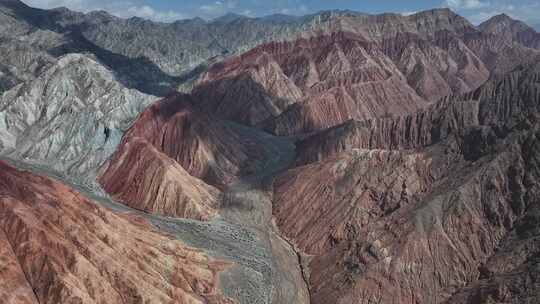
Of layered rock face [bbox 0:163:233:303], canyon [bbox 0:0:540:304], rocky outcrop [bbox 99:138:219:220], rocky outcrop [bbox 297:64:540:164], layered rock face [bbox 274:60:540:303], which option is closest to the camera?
layered rock face [bbox 0:163:233:303]

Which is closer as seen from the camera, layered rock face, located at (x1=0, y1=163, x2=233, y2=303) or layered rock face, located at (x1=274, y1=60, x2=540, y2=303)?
layered rock face, located at (x1=0, y1=163, x2=233, y2=303)

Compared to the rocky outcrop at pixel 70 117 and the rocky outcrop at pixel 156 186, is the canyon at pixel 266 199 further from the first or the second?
the rocky outcrop at pixel 70 117

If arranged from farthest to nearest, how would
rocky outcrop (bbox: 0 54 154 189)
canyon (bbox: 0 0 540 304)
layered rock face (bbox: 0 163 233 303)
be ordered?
rocky outcrop (bbox: 0 54 154 189), canyon (bbox: 0 0 540 304), layered rock face (bbox: 0 163 233 303)

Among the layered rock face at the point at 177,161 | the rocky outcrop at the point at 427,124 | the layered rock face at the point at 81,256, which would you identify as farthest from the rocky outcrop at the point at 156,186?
the rocky outcrop at the point at 427,124

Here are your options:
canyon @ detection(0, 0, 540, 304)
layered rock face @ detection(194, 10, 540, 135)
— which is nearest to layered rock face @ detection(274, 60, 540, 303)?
canyon @ detection(0, 0, 540, 304)

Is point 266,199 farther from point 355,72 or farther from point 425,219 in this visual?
point 355,72

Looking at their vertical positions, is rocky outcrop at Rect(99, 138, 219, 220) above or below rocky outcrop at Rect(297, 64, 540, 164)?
below

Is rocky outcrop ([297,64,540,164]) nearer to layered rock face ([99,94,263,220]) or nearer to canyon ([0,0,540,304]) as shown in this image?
canyon ([0,0,540,304])
